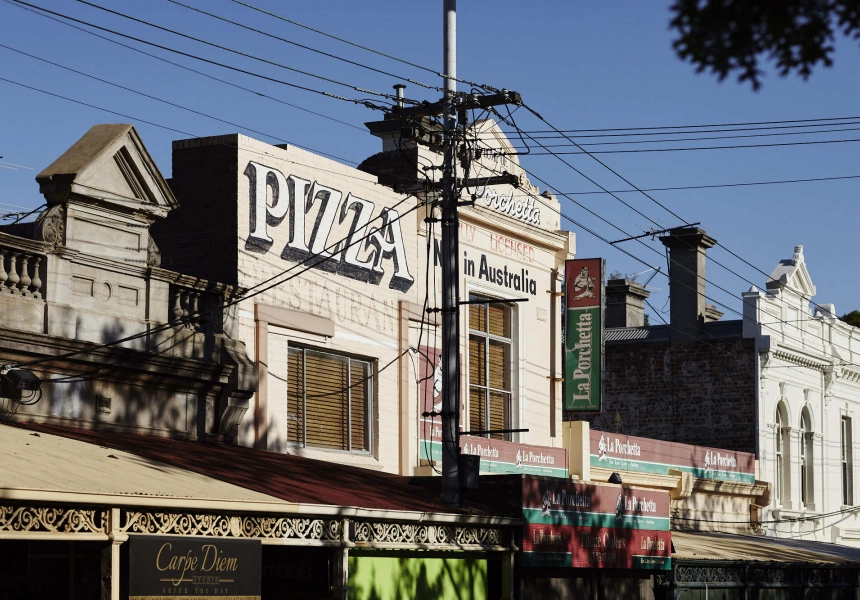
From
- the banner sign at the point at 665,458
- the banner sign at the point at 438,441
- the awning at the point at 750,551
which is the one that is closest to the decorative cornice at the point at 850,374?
the banner sign at the point at 665,458

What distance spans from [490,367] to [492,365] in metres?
0.08

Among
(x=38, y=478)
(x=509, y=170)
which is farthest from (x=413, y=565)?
(x=509, y=170)

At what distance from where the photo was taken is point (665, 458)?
29.4 meters

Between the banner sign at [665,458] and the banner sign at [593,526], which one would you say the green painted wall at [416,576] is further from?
the banner sign at [665,458]

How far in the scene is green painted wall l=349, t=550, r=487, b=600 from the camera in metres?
15.2

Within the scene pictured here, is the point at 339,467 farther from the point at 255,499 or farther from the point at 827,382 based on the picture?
the point at 827,382

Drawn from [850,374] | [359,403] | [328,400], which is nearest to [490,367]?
[359,403]

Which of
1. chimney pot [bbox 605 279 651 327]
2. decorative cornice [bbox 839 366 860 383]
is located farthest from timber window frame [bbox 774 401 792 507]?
chimney pot [bbox 605 279 651 327]

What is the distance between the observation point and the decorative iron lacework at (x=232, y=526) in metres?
11.9

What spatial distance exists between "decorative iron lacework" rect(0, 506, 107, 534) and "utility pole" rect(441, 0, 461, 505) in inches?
240

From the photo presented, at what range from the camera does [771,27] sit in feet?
16.1

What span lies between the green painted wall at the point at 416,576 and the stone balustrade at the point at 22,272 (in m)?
4.65

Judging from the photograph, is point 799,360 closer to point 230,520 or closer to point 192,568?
point 230,520

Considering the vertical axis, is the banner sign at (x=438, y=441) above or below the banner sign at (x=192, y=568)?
above
